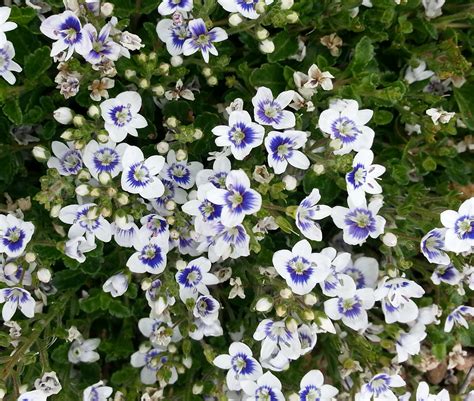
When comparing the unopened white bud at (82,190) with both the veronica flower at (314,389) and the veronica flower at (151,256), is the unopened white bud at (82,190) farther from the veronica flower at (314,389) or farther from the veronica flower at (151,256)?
the veronica flower at (314,389)

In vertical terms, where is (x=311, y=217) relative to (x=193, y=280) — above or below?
above

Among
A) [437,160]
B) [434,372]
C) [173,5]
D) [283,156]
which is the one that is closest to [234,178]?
[283,156]

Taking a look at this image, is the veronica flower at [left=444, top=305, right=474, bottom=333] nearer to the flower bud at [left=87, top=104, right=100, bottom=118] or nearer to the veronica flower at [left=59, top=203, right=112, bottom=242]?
the veronica flower at [left=59, top=203, right=112, bottom=242]

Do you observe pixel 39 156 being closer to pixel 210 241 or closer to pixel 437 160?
pixel 210 241

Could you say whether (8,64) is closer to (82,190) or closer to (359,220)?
(82,190)

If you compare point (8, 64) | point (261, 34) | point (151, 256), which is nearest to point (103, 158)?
point (151, 256)
